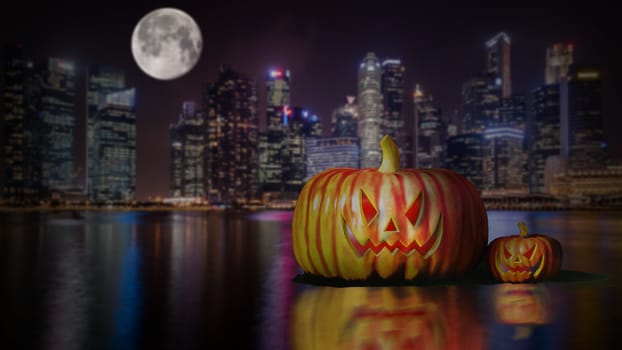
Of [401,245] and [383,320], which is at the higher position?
[401,245]

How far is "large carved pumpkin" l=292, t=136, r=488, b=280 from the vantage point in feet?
42.7

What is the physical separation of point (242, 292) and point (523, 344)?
6.64m

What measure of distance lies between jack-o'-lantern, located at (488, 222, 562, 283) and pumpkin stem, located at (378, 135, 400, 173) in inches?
116

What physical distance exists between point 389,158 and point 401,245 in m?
2.06

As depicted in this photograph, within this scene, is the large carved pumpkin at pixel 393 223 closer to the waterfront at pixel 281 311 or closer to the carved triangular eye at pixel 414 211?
the carved triangular eye at pixel 414 211

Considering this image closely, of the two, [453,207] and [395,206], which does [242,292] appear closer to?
[395,206]

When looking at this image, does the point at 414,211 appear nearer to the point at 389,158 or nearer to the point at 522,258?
the point at 389,158

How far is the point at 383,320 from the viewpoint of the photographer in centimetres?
959

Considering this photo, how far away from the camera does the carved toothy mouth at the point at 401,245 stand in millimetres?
13047

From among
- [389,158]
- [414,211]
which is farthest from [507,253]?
[389,158]

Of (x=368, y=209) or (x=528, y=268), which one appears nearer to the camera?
(x=368, y=209)

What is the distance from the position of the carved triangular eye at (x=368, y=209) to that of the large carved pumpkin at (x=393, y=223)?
2cm

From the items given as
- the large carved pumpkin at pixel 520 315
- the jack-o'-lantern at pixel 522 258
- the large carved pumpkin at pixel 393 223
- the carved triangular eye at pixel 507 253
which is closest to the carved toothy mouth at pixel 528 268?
the jack-o'-lantern at pixel 522 258

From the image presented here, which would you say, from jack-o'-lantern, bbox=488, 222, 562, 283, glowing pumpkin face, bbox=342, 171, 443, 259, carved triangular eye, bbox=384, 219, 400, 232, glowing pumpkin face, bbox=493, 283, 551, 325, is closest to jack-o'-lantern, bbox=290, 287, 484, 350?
glowing pumpkin face, bbox=493, 283, 551, 325
